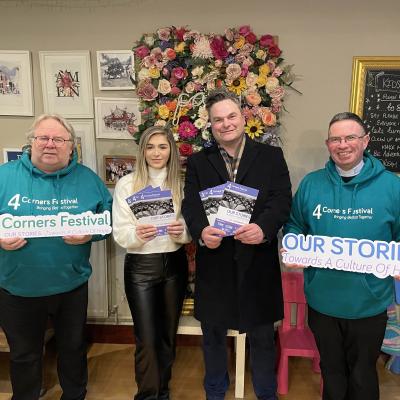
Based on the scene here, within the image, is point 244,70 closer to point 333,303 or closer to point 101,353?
point 333,303

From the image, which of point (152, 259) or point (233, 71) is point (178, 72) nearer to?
point (233, 71)

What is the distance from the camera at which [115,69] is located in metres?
2.64

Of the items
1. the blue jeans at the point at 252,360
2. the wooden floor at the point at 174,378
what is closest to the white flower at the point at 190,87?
the blue jeans at the point at 252,360

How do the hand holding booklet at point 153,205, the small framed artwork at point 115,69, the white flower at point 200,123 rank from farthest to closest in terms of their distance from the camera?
the small framed artwork at point 115,69 → the white flower at point 200,123 → the hand holding booklet at point 153,205

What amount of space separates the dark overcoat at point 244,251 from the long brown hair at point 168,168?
0.29ft

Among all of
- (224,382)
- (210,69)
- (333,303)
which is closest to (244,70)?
(210,69)

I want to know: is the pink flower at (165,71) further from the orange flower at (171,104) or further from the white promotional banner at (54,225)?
the white promotional banner at (54,225)

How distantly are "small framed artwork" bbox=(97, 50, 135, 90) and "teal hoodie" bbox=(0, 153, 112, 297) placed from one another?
0.90 m

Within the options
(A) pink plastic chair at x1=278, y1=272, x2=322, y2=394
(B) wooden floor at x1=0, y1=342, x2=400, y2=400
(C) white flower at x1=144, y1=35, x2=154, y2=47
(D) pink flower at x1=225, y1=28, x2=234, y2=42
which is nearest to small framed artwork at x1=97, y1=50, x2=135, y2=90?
(C) white flower at x1=144, y1=35, x2=154, y2=47

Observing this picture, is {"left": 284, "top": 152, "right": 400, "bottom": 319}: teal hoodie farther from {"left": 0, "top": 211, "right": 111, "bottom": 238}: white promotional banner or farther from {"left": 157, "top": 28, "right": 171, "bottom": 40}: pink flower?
{"left": 157, "top": 28, "right": 171, "bottom": 40}: pink flower

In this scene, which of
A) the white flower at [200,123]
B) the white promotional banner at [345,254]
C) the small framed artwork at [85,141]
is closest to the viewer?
the white promotional banner at [345,254]

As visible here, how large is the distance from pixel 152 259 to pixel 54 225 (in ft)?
1.67

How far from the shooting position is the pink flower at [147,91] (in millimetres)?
2482

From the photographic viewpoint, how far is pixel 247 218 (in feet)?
6.13
